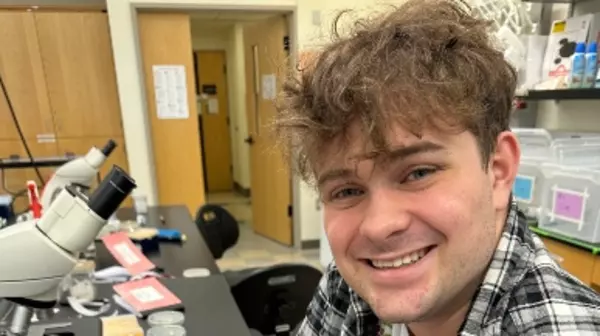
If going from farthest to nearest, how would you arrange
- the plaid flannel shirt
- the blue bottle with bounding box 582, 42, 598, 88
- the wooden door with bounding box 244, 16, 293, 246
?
the wooden door with bounding box 244, 16, 293, 246, the blue bottle with bounding box 582, 42, 598, 88, the plaid flannel shirt

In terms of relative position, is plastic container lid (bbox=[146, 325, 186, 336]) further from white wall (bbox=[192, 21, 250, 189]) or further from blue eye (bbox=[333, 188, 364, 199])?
white wall (bbox=[192, 21, 250, 189])

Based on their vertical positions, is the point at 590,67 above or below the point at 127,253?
above

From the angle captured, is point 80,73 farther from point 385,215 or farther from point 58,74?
point 385,215

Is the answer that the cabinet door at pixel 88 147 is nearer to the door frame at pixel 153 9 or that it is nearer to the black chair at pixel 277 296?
the door frame at pixel 153 9

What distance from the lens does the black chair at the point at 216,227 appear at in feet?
7.57

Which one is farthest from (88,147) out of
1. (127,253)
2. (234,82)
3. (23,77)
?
(234,82)

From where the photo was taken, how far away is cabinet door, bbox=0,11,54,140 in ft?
10.4

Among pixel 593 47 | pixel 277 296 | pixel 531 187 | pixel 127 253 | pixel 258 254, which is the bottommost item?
pixel 258 254

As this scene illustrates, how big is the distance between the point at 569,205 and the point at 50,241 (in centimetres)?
180

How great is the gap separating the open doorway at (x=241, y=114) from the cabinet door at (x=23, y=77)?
1.30 meters

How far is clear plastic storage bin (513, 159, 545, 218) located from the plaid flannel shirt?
1274 millimetres

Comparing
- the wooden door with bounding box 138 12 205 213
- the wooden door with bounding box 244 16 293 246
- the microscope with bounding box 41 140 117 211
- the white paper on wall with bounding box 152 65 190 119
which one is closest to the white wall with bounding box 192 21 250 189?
the wooden door with bounding box 244 16 293 246

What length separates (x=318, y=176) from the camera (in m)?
0.72

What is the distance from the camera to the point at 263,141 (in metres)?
3.80
